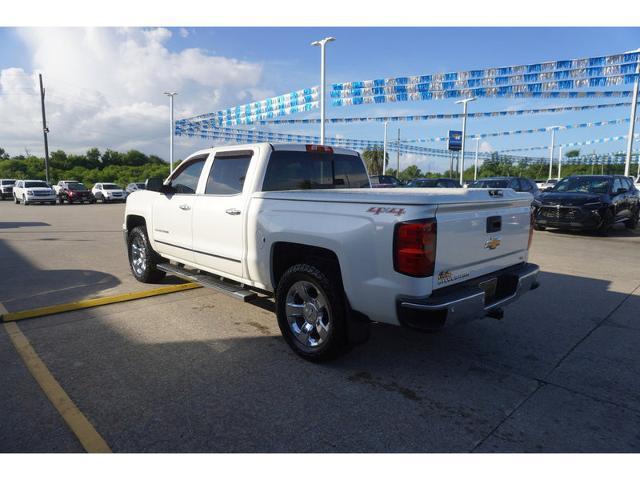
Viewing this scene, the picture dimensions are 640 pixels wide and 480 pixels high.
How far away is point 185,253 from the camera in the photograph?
547cm

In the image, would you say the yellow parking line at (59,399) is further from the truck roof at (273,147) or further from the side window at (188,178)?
the truck roof at (273,147)

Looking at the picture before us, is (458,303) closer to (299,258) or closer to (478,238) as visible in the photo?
(478,238)

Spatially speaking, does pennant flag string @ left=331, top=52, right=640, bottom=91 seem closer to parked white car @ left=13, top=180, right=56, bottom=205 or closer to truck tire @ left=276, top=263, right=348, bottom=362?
truck tire @ left=276, top=263, right=348, bottom=362

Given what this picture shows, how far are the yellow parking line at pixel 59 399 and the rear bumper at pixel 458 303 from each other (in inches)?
82.3

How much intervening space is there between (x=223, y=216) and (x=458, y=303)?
260 cm

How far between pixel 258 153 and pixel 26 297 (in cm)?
391

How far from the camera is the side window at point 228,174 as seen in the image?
473 centimetres

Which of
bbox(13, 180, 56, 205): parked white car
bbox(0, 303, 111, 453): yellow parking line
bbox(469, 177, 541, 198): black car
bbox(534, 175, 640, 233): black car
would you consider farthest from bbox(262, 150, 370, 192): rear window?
bbox(13, 180, 56, 205): parked white car

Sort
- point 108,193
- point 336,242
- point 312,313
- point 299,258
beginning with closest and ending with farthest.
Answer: point 336,242
point 312,313
point 299,258
point 108,193

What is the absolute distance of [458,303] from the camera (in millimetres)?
3244

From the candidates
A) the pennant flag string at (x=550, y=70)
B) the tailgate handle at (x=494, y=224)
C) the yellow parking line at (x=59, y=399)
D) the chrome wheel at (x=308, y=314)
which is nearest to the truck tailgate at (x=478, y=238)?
the tailgate handle at (x=494, y=224)

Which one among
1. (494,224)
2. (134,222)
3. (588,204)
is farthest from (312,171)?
(588,204)

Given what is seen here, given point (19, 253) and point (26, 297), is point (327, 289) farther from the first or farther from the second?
point (19, 253)

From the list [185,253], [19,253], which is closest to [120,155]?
[19,253]
